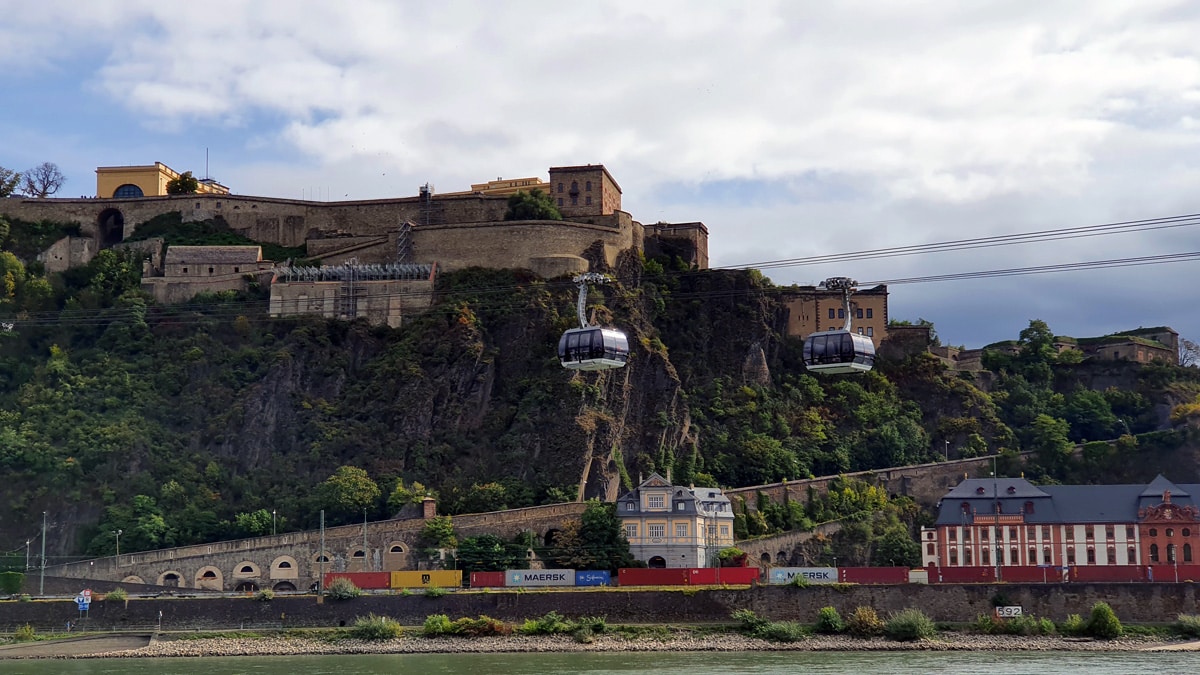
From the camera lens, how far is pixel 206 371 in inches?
3585

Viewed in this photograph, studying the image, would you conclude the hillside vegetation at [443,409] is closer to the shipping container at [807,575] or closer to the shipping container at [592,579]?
the shipping container at [592,579]

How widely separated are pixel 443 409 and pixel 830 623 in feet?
88.9

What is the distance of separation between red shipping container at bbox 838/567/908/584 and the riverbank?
4.24 metres

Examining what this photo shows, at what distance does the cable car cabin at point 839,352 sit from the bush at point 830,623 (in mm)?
19328

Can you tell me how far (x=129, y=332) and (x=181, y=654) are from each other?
3020 centimetres

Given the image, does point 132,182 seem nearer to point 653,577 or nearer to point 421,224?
point 421,224

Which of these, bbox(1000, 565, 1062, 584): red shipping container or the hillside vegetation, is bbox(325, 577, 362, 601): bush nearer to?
the hillside vegetation

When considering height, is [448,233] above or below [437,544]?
above

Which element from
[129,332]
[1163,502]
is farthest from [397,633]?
[1163,502]

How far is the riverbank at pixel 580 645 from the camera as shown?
6644 cm

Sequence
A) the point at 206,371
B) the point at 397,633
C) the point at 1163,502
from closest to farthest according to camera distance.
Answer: the point at 397,633 < the point at 1163,502 < the point at 206,371

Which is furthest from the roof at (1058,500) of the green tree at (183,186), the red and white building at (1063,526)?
the green tree at (183,186)

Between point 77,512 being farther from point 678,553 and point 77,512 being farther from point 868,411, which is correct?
point 868,411

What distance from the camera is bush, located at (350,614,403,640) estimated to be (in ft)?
230
